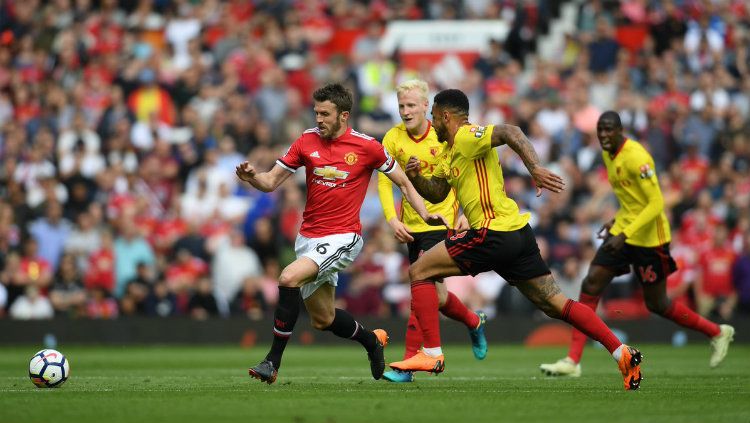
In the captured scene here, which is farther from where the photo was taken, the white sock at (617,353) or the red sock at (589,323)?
the red sock at (589,323)

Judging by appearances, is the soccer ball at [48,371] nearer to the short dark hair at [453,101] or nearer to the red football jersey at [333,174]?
the red football jersey at [333,174]

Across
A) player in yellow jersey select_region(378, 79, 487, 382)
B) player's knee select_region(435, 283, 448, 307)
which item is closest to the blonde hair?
player in yellow jersey select_region(378, 79, 487, 382)

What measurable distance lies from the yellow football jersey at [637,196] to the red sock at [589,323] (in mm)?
2683

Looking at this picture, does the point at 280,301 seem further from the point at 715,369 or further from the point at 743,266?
the point at 743,266

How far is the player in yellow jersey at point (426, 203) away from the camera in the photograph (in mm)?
12242

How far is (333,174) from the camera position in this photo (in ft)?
37.1

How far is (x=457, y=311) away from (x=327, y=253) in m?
2.09

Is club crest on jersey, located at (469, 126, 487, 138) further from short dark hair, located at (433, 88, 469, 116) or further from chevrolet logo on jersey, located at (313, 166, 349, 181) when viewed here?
chevrolet logo on jersey, located at (313, 166, 349, 181)

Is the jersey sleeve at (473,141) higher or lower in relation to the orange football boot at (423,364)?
higher

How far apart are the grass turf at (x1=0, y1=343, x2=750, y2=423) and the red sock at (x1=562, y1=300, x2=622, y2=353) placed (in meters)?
0.45

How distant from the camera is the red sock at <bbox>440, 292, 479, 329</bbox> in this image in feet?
41.5

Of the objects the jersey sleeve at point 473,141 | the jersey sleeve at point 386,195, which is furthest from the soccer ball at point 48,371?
the jersey sleeve at point 473,141

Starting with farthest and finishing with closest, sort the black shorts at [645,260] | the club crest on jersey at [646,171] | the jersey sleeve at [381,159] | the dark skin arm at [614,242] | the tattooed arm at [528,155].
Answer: the black shorts at [645,260]
the dark skin arm at [614,242]
the club crest on jersey at [646,171]
the jersey sleeve at [381,159]
the tattooed arm at [528,155]

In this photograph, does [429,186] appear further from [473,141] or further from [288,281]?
[288,281]
